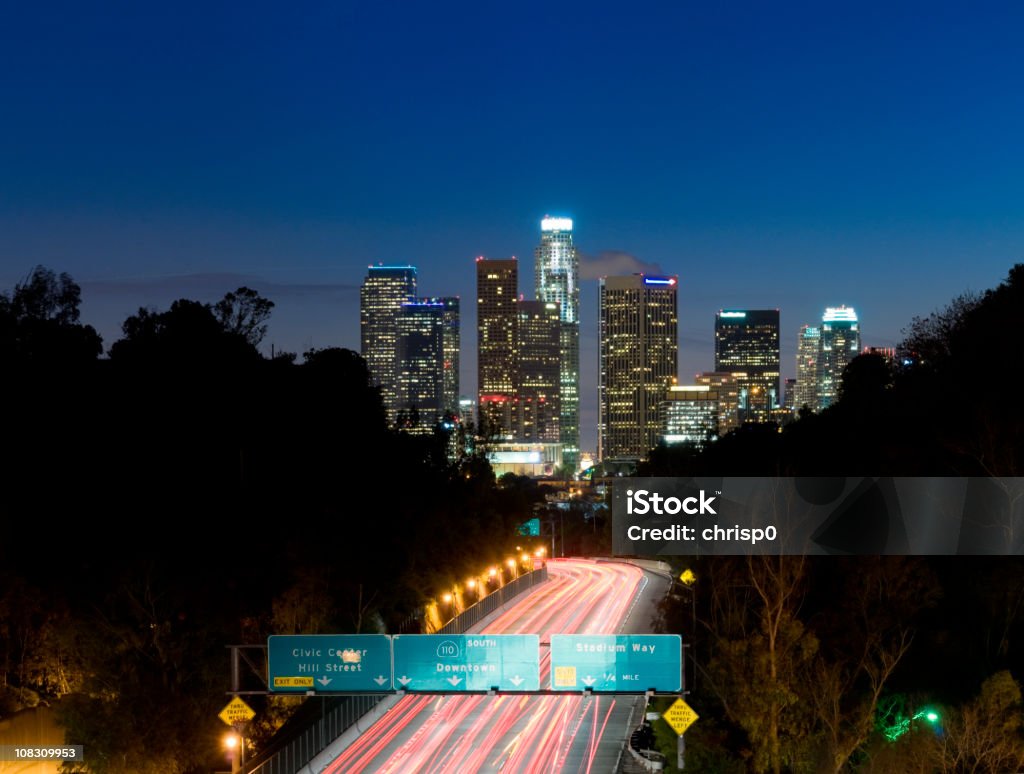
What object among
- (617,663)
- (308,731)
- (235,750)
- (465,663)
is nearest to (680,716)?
(617,663)

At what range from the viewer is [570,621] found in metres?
54.5

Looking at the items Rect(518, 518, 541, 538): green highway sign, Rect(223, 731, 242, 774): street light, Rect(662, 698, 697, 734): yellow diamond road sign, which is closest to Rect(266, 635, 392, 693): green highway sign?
Rect(223, 731, 242, 774): street light

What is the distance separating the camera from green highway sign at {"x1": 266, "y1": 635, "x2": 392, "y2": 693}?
25.5m

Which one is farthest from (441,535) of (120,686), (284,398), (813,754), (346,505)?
(813,754)

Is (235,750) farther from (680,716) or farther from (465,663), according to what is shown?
(680,716)

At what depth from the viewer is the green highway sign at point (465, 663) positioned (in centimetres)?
2562

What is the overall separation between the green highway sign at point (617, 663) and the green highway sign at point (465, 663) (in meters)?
0.60

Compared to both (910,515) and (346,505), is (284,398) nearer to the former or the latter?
(346,505)

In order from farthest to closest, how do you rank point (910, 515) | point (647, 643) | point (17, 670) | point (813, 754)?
point (17, 670) < point (910, 515) < point (813, 754) < point (647, 643)

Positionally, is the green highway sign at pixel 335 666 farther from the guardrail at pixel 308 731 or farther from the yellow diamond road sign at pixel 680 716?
the yellow diamond road sign at pixel 680 716

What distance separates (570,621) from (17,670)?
77.5 feet

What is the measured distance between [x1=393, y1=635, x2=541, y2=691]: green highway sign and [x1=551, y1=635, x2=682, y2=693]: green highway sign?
604 millimetres

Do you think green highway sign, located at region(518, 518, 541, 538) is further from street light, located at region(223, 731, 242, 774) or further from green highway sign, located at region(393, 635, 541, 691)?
green highway sign, located at region(393, 635, 541, 691)

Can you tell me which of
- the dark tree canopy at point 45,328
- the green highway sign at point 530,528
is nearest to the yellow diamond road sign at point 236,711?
the dark tree canopy at point 45,328
